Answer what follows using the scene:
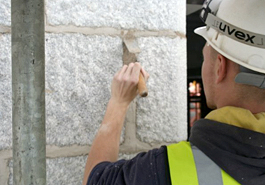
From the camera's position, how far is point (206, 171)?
1.09 m

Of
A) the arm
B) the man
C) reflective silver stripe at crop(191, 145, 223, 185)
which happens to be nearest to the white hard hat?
the man

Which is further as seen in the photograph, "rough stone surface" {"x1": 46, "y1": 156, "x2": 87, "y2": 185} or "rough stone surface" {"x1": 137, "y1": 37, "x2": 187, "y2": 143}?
"rough stone surface" {"x1": 137, "y1": 37, "x2": 187, "y2": 143}

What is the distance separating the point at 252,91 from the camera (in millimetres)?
1167

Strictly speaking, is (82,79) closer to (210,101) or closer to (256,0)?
(210,101)

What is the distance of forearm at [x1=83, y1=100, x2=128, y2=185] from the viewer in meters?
1.30

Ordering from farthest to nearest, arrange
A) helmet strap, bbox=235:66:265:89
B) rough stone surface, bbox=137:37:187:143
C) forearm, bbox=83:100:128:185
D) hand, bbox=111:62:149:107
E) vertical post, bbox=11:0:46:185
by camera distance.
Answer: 1. rough stone surface, bbox=137:37:187:143
2. hand, bbox=111:62:149:107
3. forearm, bbox=83:100:128:185
4. helmet strap, bbox=235:66:265:89
5. vertical post, bbox=11:0:46:185

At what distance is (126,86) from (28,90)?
1.71 ft

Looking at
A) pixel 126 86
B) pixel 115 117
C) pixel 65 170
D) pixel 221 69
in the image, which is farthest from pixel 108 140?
pixel 221 69

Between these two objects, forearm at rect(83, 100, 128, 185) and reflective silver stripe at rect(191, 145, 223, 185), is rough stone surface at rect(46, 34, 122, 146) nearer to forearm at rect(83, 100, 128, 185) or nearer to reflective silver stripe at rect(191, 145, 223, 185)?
forearm at rect(83, 100, 128, 185)

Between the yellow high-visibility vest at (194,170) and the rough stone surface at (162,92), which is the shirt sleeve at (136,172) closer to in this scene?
the yellow high-visibility vest at (194,170)

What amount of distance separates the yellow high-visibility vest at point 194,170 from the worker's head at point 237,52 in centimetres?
25

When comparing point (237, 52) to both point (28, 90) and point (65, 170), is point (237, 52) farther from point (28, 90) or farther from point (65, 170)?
point (65, 170)

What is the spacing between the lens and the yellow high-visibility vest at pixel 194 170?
3.51 feet

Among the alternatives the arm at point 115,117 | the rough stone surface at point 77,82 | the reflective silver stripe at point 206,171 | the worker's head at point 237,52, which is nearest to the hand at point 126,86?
the arm at point 115,117
